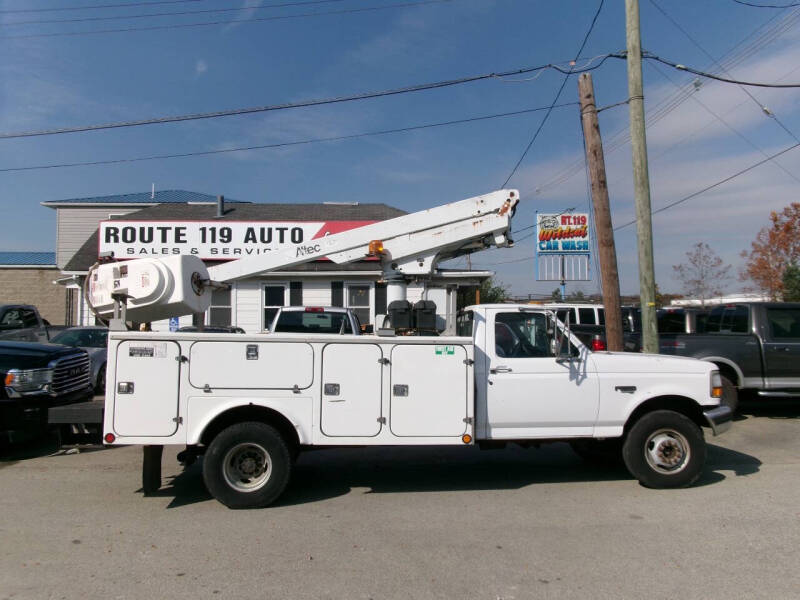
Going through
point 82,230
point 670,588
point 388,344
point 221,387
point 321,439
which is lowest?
point 670,588

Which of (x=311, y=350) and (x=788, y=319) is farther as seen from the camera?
(x=788, y=319)

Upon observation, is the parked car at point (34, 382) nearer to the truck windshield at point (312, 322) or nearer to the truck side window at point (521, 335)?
the truck windshield at point (312, 322)

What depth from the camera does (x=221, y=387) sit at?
19.5 ft

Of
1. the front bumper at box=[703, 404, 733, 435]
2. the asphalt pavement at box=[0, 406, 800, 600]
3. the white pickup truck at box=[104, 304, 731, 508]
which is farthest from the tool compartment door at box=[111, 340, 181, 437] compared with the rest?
the front bumper at box=[703, 404, 733, 435]

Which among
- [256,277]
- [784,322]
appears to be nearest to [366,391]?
[784,322]

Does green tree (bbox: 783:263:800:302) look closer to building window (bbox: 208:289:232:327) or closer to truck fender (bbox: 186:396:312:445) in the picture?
building window (bbox: 208:289:232:327)

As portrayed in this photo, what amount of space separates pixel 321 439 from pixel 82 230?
29.1 metres

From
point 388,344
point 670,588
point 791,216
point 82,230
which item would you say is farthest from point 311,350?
point 791,216

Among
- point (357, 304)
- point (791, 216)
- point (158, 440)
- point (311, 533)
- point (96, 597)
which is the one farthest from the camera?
point (791, 216)

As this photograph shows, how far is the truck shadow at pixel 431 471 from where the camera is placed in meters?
6.76

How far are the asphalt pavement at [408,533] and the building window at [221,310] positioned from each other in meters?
10.3

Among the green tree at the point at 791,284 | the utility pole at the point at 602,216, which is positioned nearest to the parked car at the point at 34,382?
the utility pole at the point at 602,216

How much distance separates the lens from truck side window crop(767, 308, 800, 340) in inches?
426

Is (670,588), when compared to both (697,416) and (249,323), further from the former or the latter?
(249,323)
